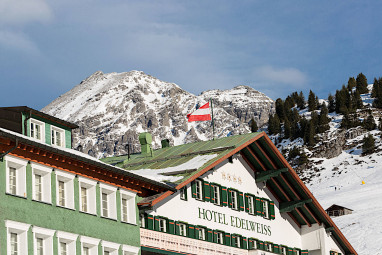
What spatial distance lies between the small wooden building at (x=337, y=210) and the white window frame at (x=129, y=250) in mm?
109696

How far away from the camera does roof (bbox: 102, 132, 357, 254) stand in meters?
47.6

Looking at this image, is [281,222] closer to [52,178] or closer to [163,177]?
[163,177]

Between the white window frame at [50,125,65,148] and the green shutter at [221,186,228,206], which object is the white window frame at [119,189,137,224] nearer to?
the white window frame at [50,125,65,148]

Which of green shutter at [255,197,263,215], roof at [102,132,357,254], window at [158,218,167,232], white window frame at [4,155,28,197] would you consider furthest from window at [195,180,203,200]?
white window frame at [4,155,28,197]

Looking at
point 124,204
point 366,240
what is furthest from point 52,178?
point 366,240

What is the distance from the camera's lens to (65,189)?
121 feet

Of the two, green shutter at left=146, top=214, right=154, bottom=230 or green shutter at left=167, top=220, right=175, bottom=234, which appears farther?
green shutter at left=167, top=220, right=175, bottom=234

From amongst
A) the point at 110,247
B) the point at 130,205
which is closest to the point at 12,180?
the point at 110,247

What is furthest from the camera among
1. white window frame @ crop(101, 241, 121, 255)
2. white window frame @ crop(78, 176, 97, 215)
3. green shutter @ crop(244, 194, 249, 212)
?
green shutter @ crop(244, 194, 249, 212)

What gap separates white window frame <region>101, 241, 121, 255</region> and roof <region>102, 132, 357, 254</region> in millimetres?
3361

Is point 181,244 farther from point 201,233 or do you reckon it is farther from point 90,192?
point 90,192

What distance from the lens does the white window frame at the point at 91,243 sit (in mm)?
37062

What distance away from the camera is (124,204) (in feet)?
136

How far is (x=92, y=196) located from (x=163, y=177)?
797 cm
